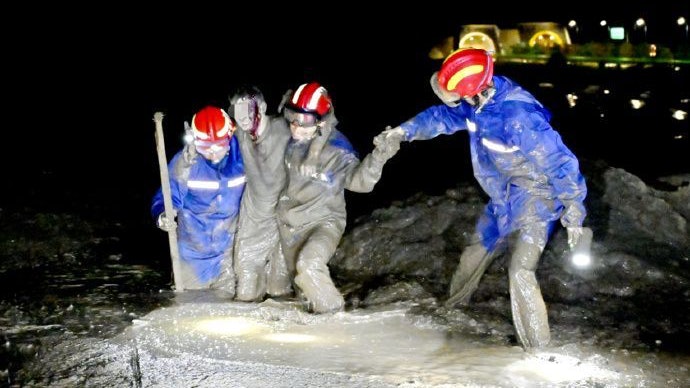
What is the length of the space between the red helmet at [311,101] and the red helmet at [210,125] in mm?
602

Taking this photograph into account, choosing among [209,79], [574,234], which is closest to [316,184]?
[574,234]

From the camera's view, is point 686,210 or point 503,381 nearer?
point 503,381

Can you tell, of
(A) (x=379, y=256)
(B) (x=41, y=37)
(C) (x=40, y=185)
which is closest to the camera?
(A) (x=379, y=256)

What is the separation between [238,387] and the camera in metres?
5.20

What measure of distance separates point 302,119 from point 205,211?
1317 millimetres

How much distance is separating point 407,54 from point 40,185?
3709 centimetres

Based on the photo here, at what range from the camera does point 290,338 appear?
20.2ft

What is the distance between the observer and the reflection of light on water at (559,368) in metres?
5.34

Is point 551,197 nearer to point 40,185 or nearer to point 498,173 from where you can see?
point 498,173

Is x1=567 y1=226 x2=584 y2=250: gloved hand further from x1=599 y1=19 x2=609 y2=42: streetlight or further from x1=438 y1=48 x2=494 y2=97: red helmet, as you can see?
x1=599 y1=19 x2=609 y2=42: streetlight

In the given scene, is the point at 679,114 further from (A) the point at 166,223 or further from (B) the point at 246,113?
(A) the point at 166,223

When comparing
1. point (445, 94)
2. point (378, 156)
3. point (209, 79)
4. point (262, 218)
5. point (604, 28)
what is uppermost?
point (604, 28)

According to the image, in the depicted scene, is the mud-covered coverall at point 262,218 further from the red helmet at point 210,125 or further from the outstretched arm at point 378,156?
the outstretched arm at point 378,156

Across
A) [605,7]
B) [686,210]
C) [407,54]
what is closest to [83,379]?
[686,210]
